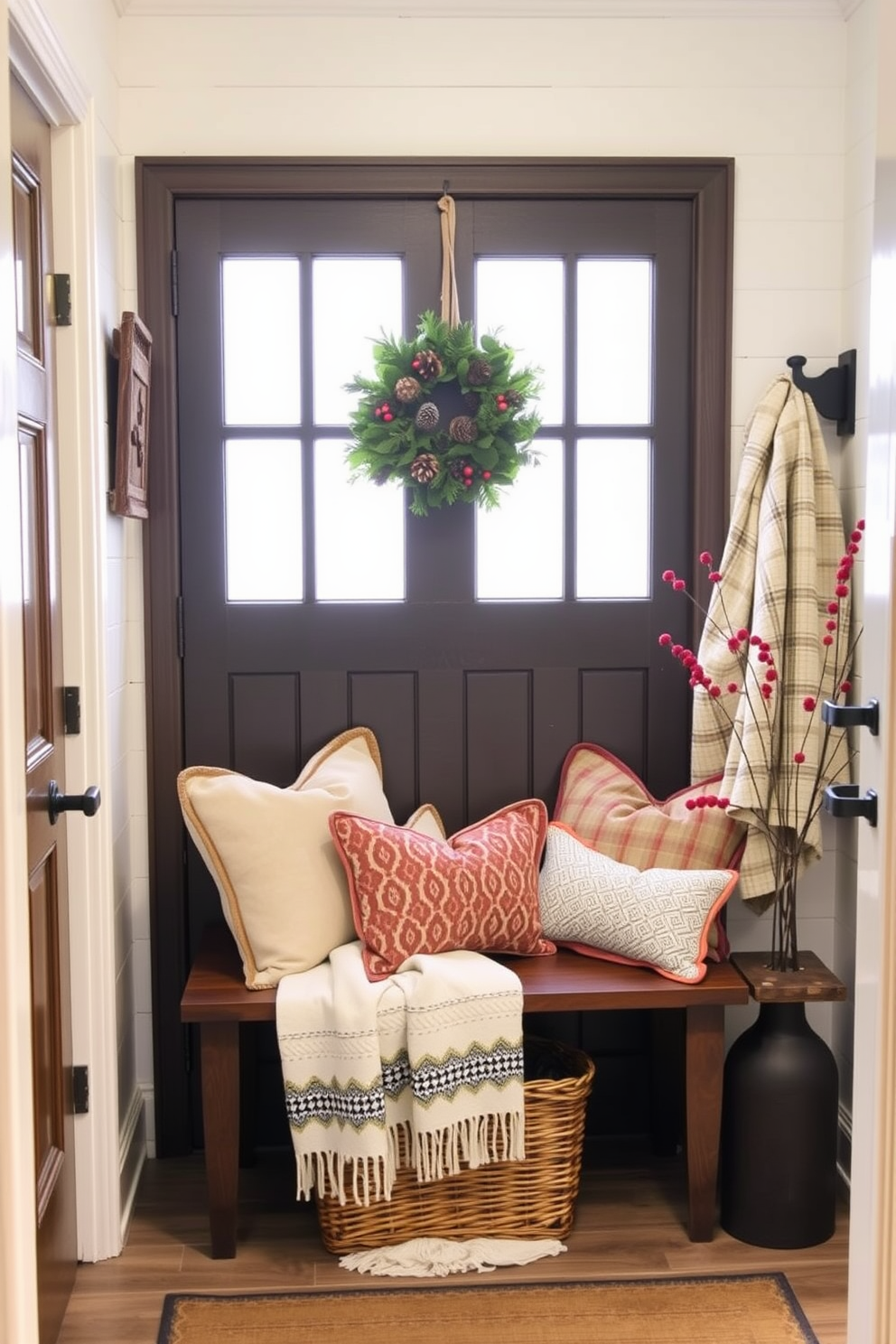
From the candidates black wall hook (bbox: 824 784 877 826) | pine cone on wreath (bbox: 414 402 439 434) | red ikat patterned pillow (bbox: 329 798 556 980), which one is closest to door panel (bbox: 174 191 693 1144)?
pine cone on wreath (bbox: 414 402 439 434)

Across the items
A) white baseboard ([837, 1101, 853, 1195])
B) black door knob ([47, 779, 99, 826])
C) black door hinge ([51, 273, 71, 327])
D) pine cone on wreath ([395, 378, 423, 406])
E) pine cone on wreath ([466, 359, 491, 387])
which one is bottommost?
white baseboard ([837, 1101, 853, 1195])

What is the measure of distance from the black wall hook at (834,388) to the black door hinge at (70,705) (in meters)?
1.67

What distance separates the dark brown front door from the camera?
2395mm

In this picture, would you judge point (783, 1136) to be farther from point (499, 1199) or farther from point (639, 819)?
point (639, 819)

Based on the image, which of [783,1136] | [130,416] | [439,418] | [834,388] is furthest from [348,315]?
[783,1136]

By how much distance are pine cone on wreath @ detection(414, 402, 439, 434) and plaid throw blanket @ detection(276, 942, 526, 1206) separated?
111 cm

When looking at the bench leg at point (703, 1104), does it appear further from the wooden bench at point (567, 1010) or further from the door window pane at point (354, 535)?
the door window pane at point (354, 535)

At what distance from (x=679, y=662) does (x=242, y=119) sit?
154 centimetres

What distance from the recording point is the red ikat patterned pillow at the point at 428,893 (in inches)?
Answer: 111

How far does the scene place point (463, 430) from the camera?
303 centimetres

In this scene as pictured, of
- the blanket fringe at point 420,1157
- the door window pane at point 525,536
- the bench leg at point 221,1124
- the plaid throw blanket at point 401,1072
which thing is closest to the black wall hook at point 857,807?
the plaid throw blanket at point 401,1072

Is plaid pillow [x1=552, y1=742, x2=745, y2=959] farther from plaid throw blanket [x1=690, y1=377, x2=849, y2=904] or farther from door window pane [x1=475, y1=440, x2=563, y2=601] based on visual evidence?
door window pane [x1=475, y1=440, x2=563, y2=601]

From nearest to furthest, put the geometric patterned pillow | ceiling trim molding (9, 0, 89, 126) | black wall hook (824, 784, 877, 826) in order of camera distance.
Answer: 1. black wall hook (824, 784, 877, 826)
2. ceiling trim molding (9, 0, 89, 126)
3. the geometric patterned pillow

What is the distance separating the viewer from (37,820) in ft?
7.86
